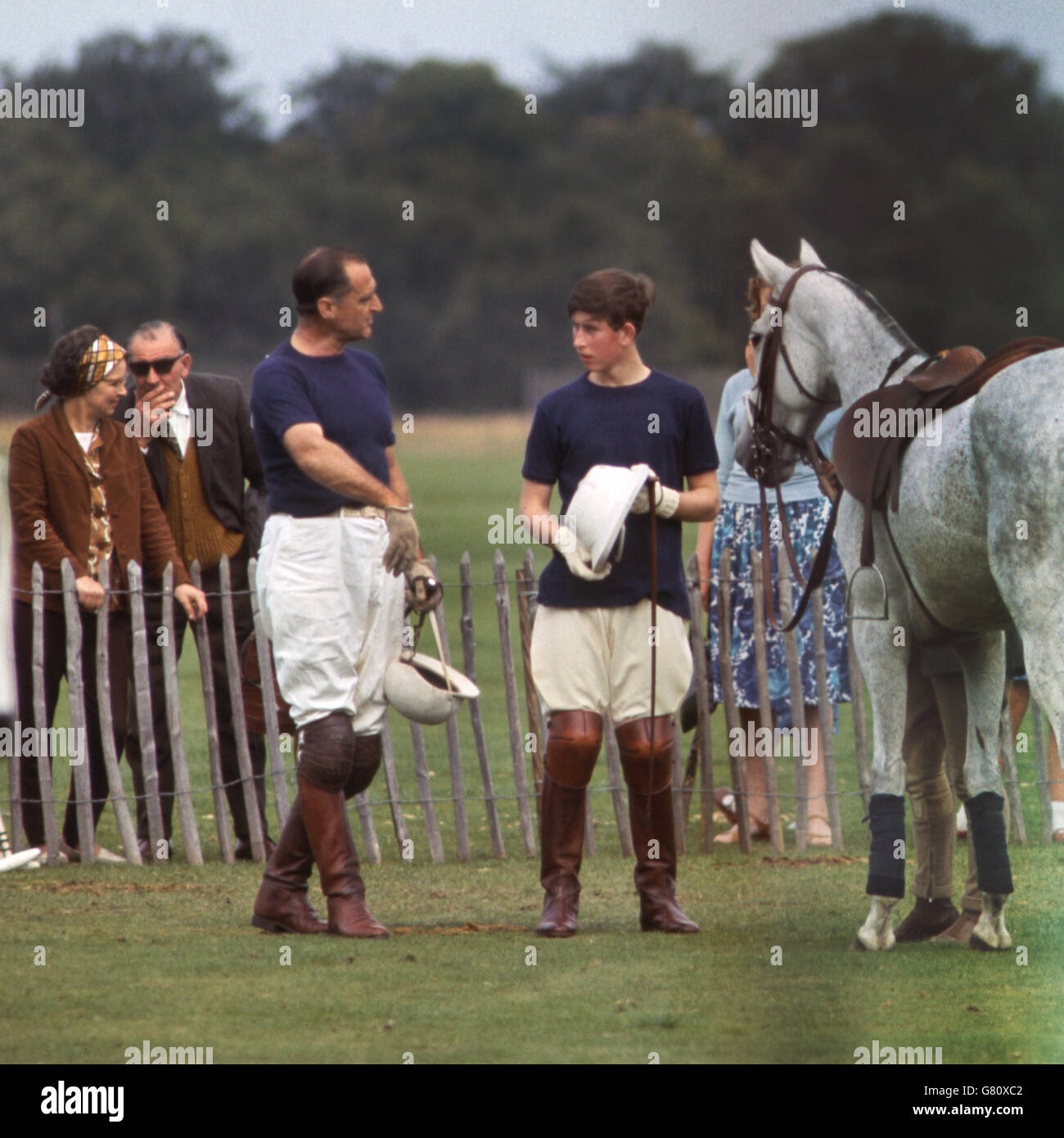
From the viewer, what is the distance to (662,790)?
17.3 ft

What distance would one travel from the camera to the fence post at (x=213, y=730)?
270 inches

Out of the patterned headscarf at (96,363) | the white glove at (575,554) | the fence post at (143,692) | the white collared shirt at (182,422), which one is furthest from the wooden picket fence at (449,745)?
the white glove at (575,554)

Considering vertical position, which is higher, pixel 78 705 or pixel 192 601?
pixel 192 601

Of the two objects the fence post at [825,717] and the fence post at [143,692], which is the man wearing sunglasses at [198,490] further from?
the fence post at [825,717]

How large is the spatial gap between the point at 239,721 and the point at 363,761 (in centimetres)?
170

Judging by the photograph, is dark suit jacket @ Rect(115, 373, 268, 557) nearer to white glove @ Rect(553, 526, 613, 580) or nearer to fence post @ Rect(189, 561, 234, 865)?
fence post @ Rect(189, 561, 234, 865)

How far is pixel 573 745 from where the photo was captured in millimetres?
5180

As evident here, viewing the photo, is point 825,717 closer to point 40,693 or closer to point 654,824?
point 654,824

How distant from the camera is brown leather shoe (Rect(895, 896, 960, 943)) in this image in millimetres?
5254

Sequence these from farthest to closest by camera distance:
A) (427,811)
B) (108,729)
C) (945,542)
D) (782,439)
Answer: (427,811)
(108,729)
(782,439)
(945,542)

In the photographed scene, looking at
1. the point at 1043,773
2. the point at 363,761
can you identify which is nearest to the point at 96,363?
the point at 363,761

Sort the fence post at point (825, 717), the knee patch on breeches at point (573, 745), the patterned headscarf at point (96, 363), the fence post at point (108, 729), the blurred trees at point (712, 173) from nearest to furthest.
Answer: the blurred trees at point (712, 173) → the knee patch on breeches at point (573, 745) → the patterned headscarf at point (96, 363) → the fence post at point (108, 729) → the fence post at point (825, 717)

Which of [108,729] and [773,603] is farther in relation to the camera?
[773,603]

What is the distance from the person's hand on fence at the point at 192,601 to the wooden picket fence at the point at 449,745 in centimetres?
7
